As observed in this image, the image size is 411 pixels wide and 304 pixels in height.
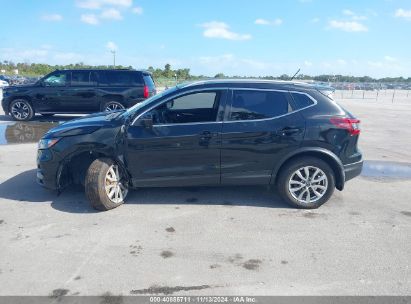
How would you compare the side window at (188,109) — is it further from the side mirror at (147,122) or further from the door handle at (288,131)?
the door handle at (288,131)

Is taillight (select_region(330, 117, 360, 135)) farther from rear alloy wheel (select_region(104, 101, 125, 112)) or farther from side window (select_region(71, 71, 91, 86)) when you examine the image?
side window (select_region(71, 71, 91, 86))

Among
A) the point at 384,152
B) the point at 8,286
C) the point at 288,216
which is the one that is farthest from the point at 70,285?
the point at 384,152

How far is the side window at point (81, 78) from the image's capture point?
1133 centimetres

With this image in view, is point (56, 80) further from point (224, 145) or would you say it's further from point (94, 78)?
point (224, 145)

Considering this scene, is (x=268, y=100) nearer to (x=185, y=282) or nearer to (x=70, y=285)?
(x=185, y=282)

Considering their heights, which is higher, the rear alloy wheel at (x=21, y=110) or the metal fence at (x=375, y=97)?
the metal fence at (x=375, y=97)

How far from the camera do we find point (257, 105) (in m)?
4.41

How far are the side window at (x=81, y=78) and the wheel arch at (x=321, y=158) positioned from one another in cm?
882

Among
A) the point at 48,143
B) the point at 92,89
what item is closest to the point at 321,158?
the point at 48,143

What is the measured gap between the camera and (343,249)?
354 cm

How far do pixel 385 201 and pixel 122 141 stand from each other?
12.8 feet

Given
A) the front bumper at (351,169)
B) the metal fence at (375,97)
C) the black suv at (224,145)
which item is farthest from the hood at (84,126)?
the metal fence at (375,97)

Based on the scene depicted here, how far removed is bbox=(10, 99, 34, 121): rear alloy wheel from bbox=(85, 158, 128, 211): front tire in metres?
9.07

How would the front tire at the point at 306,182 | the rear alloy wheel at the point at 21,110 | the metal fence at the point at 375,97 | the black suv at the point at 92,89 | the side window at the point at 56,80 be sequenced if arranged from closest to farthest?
the front tire at the point at 306,182 < the black suv at the point at 92,89 < the side window at the point at 56,80 < the rear alloy wheel at the point at 21,110 < the metal fence at the point at 375,97
